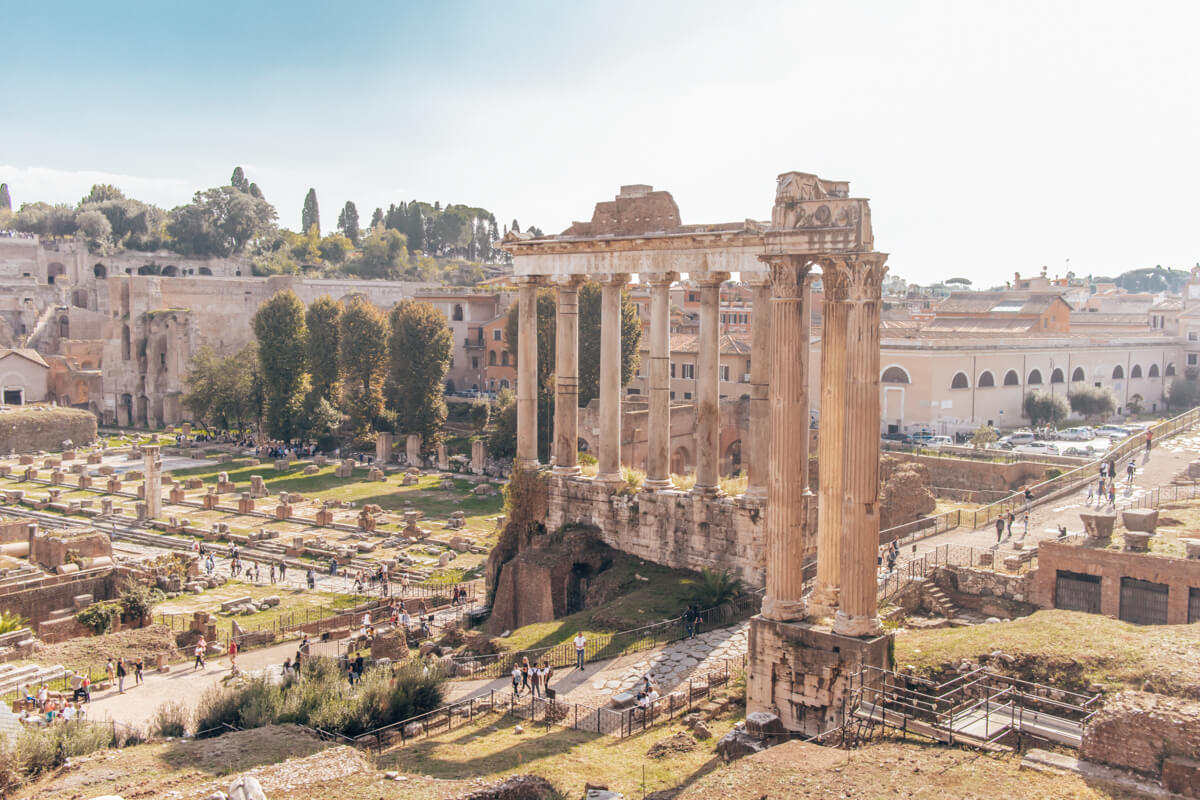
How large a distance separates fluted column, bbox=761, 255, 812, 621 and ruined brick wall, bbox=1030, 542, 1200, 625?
8.94 meters

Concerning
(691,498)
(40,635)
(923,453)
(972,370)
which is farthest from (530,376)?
(972,370)

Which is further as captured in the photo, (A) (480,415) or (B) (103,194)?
(B) (103,194)

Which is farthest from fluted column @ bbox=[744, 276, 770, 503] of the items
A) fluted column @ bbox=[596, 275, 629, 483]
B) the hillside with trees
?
the hillside with trees

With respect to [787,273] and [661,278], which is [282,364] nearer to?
[661,278]

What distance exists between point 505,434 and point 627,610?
2873 cm

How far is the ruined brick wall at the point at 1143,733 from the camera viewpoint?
11062 millimetres

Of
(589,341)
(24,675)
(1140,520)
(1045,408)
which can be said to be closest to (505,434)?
(589,341)

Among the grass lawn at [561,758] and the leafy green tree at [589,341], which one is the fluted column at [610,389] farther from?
the leafy green tree at [589,341]

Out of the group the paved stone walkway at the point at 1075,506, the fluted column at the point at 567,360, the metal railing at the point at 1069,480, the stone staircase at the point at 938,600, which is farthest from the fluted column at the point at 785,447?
the metal railing at the point at 1069,480

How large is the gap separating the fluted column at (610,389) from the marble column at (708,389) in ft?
6.81

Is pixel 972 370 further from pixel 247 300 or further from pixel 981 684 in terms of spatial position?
pixel 247 300

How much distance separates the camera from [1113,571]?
20688mm

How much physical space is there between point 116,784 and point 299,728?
2726 millimetres

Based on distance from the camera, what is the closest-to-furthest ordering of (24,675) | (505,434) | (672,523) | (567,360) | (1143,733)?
(1143,733)
(24,675)
(672,523)
(567,360)
(505,434)
